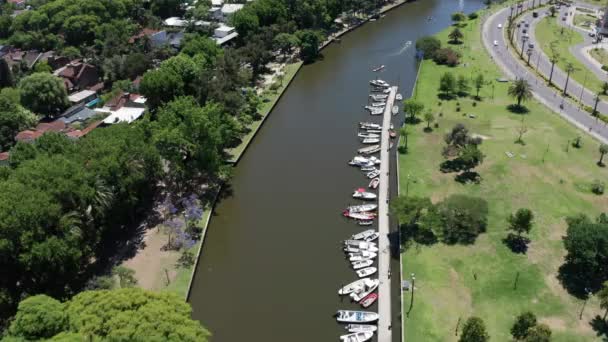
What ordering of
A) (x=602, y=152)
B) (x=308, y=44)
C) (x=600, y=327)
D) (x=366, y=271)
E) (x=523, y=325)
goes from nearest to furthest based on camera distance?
(x=523, y=325) < (x=600, y=327) < (x=366, y=271) < (x=602, y=152) < (x=308, y=44)

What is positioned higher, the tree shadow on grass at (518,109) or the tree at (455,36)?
the tree at (455,36)

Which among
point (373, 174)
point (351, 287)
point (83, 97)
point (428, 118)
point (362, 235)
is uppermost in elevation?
point (83, 97)

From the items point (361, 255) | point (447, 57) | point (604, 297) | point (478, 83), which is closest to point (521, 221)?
point (604, 297)

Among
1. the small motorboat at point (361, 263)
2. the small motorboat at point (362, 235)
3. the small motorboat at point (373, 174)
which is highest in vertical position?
the small motorboat at point (373, 174)

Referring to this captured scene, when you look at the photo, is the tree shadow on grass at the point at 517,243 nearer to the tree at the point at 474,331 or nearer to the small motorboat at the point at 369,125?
the tree at the point at 474,331

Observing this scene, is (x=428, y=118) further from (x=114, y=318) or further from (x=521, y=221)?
(x=114, y=318)

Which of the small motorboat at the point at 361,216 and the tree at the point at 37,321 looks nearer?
the tree at the point at 37,321

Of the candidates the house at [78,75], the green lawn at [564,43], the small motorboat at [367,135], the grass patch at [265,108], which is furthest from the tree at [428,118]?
the house at [78,75]
